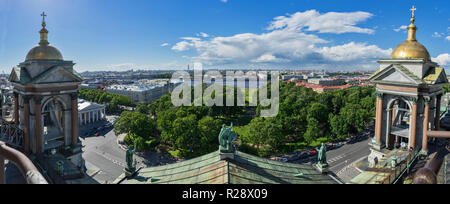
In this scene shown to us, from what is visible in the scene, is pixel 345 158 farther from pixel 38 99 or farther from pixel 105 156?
pixel 38 99

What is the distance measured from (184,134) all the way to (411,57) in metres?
38.9

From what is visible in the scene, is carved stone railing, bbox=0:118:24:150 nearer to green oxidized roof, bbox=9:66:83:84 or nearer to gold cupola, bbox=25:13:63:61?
green oxidized roof, bbox=9:66:83:84

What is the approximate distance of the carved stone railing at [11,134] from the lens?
804 inches

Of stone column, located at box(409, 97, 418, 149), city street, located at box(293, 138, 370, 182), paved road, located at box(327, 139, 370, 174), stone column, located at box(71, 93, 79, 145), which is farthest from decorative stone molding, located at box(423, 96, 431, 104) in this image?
stone column, located at box(71, 93, 79, 145)

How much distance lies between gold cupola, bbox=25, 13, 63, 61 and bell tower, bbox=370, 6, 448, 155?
27.1 metres

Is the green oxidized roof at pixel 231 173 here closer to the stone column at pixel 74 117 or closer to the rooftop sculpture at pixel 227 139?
the rooftop sculpture at pixel 227 139

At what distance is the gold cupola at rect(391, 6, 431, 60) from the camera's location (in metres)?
24.0

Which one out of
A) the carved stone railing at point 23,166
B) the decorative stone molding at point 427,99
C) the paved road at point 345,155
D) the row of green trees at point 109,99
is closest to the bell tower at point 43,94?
the carved stone railing at point 23,166

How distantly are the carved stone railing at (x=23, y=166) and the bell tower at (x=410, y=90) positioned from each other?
2599 cm

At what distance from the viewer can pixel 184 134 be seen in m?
53.4

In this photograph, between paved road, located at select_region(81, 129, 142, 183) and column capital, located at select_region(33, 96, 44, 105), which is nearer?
column capital, located at select_region(33, 96, 44, 105)

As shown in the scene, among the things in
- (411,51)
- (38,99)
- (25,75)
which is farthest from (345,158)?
(25,75)
